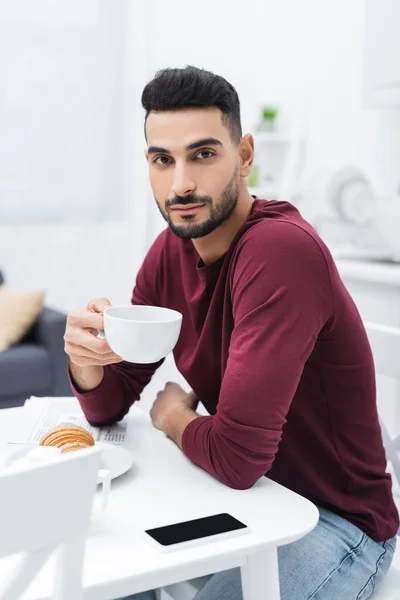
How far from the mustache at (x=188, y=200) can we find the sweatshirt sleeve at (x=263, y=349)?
0.12m

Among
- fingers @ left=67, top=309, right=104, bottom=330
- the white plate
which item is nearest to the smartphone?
the white plate

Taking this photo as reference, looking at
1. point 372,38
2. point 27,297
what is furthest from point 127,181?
point 372,38

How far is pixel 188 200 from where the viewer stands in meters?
1.16

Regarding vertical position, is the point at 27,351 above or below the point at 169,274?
below

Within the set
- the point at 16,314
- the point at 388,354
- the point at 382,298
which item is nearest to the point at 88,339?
the point at 388,354

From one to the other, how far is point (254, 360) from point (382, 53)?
2.02 metres

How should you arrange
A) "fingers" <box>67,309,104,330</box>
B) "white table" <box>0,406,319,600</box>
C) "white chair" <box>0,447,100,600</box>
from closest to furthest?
"white chair" <box>0,447,100,600</box>, "white table" <box>0,406,319,600</box>, "fingers" <box>67,309,104,330</box>

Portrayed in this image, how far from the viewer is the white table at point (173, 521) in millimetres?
706

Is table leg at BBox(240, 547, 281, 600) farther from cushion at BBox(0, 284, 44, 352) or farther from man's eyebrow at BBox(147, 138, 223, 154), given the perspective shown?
cushion at BBox(0, 284, 44, 352)

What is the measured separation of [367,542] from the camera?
108 centimetres

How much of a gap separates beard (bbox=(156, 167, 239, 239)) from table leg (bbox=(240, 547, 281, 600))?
556 mm

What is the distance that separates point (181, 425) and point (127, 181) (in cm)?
334

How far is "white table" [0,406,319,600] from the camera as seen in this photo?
2.32 ft

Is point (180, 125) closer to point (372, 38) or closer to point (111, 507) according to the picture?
point (111, 507)
